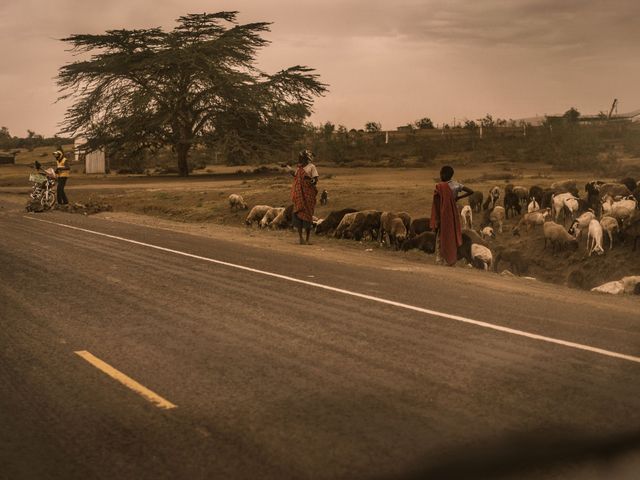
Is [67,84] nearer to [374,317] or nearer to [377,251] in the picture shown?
[377,251]

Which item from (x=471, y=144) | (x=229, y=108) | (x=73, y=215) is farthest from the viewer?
(x=471, y=144)

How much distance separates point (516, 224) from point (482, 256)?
447 cm

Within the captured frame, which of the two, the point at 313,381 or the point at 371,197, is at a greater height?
the point at 371,197

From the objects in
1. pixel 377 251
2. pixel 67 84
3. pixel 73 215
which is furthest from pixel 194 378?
pixel 67 84

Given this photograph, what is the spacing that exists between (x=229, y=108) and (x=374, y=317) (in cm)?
3659

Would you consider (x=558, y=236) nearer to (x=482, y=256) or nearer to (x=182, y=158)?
(x=482, y=256)

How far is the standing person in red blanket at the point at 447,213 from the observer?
1358 centimetres

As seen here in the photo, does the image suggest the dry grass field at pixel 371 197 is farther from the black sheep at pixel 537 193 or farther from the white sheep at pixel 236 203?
the black sheep at pixel 537 193

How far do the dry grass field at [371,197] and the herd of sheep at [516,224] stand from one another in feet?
1.03

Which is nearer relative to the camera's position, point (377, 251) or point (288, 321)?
point (288, 321)

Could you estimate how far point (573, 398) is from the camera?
5680mm

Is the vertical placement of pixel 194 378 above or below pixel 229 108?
below

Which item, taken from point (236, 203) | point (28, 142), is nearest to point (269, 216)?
point (236, 203)

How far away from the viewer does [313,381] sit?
611 centimetres
